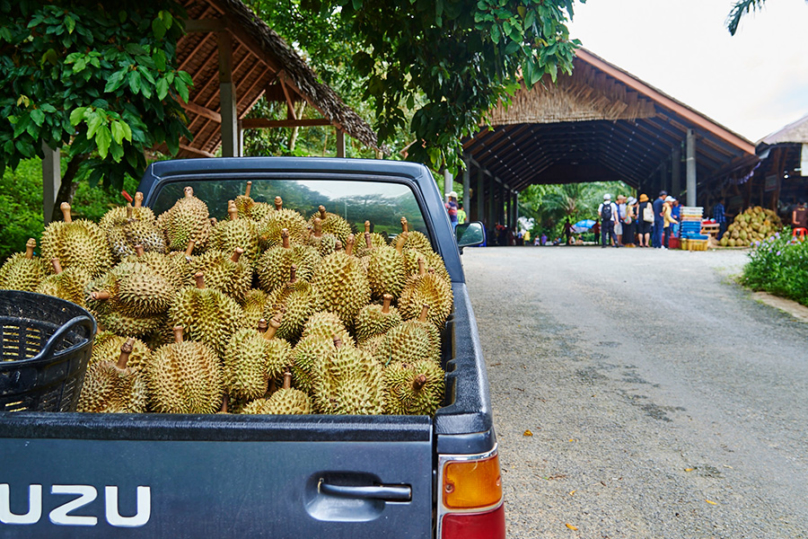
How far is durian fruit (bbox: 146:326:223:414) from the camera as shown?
1705 millimetres

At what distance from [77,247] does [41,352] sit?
1189mm

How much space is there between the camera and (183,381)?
1714 mm

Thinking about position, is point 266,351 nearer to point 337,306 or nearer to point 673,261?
point 337,306

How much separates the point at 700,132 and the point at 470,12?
13.4 meters

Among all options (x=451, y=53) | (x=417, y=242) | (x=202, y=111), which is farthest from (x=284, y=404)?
(x=202, y=111)

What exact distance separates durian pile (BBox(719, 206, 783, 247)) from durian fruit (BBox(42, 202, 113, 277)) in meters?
18.0

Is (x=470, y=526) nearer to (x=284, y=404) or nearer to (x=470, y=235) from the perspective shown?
(x=284, y=404)

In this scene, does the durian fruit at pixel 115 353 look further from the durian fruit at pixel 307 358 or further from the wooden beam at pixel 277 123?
the wooden beam at pixel 277 123

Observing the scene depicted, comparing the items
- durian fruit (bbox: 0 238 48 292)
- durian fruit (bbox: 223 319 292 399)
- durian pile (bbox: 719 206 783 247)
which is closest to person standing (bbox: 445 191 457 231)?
durian pile (bbox: 719 206 783 247)

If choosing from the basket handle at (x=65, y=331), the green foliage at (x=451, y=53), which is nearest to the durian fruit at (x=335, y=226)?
the basket handle at (x=65, y=331)

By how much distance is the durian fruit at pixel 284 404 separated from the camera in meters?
1.67

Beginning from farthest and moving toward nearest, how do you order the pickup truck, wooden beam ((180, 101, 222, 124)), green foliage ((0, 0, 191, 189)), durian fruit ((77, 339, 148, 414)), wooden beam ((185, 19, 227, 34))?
wooden beam ((180, 101, 222, 124))
wooden beam ((185, 19, 227, 34))
green foliage ((0, 0, 191, 189))
durian fruit ((77, 339, 148, 414))
the pickup truck

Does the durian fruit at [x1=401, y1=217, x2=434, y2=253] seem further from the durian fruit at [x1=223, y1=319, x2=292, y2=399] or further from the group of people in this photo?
Answer: the group of people

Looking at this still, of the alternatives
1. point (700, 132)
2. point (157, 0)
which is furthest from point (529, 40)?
point (700, 132)
